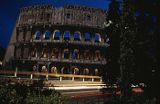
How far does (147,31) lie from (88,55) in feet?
149

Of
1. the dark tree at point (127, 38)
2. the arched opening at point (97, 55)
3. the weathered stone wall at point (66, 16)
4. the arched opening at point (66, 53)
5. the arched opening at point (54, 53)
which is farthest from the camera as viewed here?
the arched opening at point (97, 55)

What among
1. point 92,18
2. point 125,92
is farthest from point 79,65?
point 125,92

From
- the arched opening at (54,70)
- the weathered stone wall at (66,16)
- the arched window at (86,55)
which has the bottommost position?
the arched opening at (54,70)

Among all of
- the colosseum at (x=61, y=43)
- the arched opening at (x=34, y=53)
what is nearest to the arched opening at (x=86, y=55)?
the colosseum at (x=61, y=43)

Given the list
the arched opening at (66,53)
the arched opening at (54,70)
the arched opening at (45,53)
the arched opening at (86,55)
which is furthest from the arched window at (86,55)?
the arched opening at (45,53)

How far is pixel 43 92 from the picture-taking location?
14531 mm

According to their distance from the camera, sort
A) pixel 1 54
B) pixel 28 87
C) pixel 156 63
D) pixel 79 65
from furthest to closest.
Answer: pixel 1 54
pixel 79 65
pixel 156 63
pixel 28 87

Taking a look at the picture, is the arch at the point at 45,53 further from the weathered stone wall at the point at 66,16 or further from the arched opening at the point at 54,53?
the weathered stone wall at the point at 66,16

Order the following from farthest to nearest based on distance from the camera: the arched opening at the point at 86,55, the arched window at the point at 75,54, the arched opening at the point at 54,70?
1. the arched opening at the point at 86,55
2. the arched window at the point at 75,54
3. the arched opening at the point at 54,70

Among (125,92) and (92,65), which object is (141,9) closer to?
(125,92)

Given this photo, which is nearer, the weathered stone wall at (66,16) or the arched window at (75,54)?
the arched window at (75,54)

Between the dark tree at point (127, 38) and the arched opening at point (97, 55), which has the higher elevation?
the arched opening at point (97, 55)

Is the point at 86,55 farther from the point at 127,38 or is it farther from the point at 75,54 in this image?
the point at 127,38

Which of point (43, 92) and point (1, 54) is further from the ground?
point (1, 54)
